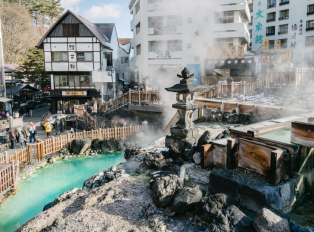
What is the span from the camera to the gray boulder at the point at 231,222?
3.59 m

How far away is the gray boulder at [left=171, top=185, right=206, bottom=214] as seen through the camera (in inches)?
172

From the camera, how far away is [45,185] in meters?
11.6

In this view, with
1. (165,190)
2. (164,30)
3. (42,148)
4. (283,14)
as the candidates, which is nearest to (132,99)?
(42,148)

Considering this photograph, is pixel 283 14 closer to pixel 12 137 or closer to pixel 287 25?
pixel 287 25

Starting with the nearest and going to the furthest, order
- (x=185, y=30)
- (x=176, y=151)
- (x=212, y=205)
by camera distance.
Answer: (x=212, y=205) → (x=176, y=151) → (x=185, y=30)

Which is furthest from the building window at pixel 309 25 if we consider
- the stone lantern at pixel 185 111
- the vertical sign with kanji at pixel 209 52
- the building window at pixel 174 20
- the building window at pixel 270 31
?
the stone lantern at pixel 185 111

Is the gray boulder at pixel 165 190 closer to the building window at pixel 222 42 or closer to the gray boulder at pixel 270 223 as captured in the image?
the gray boulder at pixel 270 223

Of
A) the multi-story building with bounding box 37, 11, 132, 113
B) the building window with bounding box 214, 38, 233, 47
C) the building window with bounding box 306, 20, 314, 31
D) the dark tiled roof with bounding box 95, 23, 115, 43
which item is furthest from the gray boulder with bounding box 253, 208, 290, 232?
the building window with bounding box 306, 20, 314, 31

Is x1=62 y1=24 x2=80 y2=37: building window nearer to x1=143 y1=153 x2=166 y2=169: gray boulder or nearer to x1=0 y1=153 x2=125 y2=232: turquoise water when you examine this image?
x1=0 y1=153 x2=125 y2=232: turquoise water

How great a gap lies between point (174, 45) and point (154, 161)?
24.6 m

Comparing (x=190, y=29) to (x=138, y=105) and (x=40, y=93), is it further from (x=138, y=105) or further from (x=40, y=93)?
(x=40, y=93)

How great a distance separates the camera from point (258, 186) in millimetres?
4281

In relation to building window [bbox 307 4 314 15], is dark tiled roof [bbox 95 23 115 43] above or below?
below

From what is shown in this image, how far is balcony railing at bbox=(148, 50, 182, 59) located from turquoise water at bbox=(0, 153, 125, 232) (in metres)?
16.9
